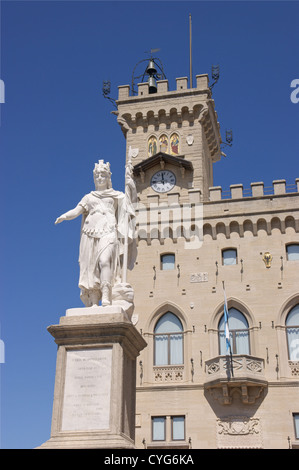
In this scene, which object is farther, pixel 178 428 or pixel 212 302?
pixel 212 302

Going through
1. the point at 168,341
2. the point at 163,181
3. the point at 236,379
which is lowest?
the point at 236,379

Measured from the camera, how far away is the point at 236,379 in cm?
2805

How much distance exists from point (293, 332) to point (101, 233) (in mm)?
21291

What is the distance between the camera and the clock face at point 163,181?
36906 millimetres

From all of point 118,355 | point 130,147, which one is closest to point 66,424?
point 118,355

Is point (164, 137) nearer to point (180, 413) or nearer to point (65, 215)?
point (180, 413)

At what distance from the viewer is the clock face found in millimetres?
36906

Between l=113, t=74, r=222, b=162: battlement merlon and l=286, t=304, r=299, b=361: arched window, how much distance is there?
1441cm

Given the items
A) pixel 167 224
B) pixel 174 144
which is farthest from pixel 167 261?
pixel 174 144

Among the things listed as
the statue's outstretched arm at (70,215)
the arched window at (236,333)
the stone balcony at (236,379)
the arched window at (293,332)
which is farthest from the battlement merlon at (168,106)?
the statue's outstretched arm at (70,215)

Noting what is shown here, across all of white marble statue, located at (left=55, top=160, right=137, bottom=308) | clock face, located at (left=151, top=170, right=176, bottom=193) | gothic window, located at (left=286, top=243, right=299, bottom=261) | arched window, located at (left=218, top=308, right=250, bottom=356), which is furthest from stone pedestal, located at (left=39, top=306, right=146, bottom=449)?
clock face, located at (left=151, top=170, right=176, bottom=193)

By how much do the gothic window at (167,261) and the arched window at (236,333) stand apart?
161 inches

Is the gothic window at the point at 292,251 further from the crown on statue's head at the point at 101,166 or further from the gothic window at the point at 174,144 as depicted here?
the crown on statue's head at the point at 101,166

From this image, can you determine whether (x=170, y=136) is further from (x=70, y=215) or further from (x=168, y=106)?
(x=70, y=215)
